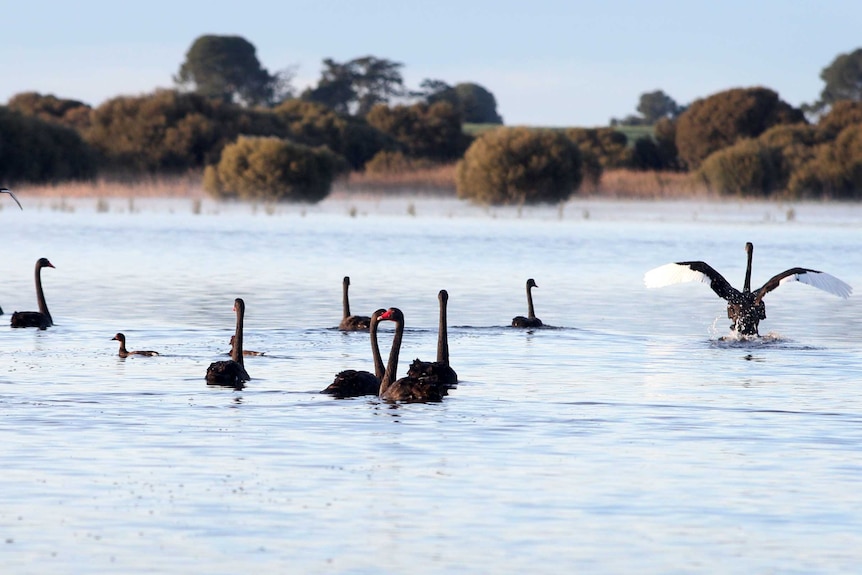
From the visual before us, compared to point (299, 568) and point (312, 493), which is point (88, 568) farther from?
point (312, 493)

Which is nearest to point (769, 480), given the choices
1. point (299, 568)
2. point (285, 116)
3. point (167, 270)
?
point (299, 568)

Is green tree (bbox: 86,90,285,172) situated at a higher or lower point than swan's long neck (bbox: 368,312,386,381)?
higher

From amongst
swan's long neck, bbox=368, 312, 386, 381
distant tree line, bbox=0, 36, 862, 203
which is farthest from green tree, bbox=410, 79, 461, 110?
swan's long neck, bbox=368, 312, 386, 381

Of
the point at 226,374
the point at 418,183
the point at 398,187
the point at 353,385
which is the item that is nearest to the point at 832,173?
the point at 418,183

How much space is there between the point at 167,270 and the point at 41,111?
8772 centimetres

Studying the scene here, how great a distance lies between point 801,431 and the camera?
14.9m

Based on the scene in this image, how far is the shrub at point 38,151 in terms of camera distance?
281 ft

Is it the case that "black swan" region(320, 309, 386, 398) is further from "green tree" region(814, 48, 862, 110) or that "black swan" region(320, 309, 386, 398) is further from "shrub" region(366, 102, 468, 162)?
"green tree" region(814, 48, 862, 110)

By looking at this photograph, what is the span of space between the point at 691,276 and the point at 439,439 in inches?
445

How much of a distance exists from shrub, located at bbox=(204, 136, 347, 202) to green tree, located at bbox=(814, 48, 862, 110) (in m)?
98.9

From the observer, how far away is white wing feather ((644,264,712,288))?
81.3ft

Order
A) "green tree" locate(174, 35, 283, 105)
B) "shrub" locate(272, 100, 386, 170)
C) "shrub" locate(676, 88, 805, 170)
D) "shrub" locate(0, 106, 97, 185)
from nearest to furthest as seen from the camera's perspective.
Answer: "shrub" locate(0, 106, 97, 185), "shrub" locate(272, 100, 386, 170), "shrub" locate(676, 88, 805, 170), "green tree" locate(174, 35, 283, 105)

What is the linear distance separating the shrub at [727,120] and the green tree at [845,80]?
4763 centimetres

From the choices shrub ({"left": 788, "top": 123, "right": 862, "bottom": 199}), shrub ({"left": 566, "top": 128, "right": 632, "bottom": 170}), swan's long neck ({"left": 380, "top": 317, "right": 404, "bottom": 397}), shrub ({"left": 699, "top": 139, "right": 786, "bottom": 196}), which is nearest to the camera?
swan's long neck ({"left": 380, "top": 317, "right": 404, "bottom": 397})
